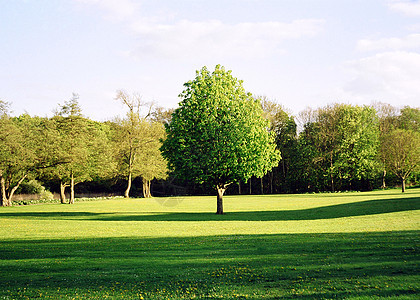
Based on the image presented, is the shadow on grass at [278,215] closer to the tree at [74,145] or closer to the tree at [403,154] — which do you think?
the tree at [74,145]

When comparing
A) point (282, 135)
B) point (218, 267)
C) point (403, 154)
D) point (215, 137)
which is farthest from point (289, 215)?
point (282, 135)

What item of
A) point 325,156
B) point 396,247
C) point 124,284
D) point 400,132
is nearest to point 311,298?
point 124,284

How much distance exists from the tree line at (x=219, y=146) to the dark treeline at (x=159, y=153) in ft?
0.70

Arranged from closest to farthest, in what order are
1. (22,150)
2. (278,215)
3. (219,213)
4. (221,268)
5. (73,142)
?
(221,268) → (278,215) → (219,213) → (22,150) → (73,142)

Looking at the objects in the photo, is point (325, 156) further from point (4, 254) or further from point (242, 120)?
point (4, 254)

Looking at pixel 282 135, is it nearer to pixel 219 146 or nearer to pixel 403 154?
pixel 403 154

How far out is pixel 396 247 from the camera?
1430 centimetres

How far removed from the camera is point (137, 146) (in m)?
78.2

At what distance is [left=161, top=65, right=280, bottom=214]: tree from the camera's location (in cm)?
3556

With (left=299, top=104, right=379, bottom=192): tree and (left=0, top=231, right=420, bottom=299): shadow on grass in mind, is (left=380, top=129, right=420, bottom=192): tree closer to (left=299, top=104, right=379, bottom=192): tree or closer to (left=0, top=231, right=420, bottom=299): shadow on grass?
(left=299, top=104, right=379, bottom=192): tree

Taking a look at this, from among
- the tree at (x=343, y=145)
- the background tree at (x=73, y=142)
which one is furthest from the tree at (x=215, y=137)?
the tree at (x=343, y=145)

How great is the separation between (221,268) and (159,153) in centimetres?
6984

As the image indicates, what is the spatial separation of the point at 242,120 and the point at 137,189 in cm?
6687

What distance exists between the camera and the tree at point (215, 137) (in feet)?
117
